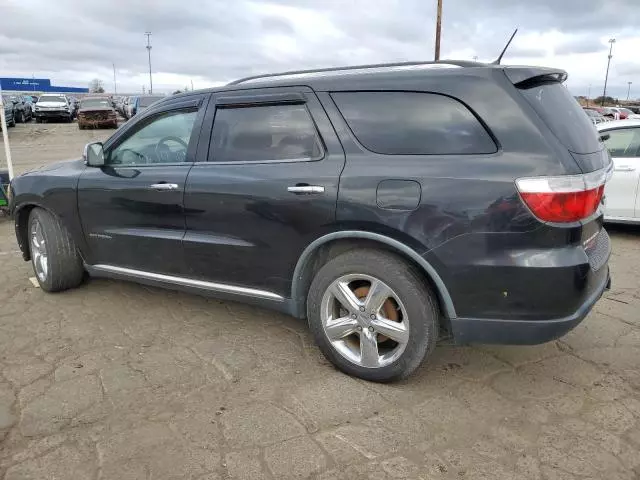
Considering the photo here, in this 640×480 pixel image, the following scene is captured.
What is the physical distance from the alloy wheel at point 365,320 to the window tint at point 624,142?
4.95 metres

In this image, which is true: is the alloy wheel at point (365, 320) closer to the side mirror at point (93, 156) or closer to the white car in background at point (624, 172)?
the side mirror at point (93, 156)

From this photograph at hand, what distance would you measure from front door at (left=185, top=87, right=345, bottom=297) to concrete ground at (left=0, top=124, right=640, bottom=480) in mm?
572

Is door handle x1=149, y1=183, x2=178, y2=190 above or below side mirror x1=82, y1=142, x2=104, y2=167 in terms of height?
below

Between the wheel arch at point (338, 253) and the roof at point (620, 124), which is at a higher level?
the roof at point (620, 124)

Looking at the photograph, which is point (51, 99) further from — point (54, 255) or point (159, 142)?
point (159, 142)

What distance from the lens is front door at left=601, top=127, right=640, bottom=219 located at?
6.30 meters

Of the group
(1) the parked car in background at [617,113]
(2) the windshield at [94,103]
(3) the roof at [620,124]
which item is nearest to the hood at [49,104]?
(2) the windshield at [94,103]

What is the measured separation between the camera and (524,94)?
2688 mm

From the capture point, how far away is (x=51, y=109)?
1261 inches

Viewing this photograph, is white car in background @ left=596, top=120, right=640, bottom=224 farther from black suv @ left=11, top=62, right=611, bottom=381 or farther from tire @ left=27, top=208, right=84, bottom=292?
tire @ left=27, top=208, right=84, bottom=292

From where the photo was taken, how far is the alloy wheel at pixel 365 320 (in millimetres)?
2922

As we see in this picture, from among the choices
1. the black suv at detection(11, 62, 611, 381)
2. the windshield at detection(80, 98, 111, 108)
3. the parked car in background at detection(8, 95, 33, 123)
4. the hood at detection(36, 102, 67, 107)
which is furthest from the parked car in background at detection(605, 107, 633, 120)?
the parked car in background at detection(8, 95, 33, 123)

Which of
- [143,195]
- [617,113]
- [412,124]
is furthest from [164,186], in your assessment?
[617,113]

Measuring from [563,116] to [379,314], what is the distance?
1.45 meters
